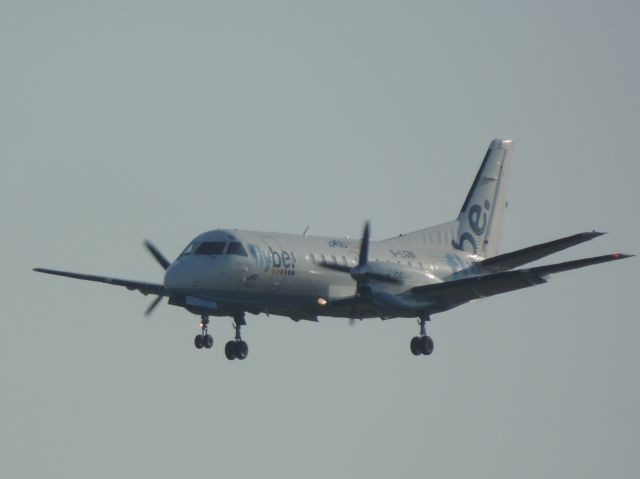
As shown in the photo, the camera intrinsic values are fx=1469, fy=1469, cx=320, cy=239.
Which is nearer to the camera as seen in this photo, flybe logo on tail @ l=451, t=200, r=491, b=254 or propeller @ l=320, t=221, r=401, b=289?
propeller @ l=320, t=221, r=401, b=289

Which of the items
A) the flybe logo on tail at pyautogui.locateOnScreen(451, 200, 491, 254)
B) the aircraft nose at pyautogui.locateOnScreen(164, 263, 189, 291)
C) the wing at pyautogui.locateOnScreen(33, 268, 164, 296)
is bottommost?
the aircraft nose at pyautogui.locateOnScreen(164, 263, 189, 291)

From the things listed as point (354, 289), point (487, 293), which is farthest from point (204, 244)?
point (487, 293)

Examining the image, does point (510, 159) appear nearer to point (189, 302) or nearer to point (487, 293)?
point (487, 293)

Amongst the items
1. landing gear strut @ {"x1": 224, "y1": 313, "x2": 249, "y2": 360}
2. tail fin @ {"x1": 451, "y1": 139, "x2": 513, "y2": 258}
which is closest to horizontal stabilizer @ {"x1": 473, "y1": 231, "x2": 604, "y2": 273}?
tail fin @ {"x1": 451, "y1": 139, "x2": 513, "y2": 258}

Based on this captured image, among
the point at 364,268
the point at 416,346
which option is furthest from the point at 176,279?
the point at 416,346

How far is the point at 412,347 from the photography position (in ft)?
148

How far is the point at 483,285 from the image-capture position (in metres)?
43.9

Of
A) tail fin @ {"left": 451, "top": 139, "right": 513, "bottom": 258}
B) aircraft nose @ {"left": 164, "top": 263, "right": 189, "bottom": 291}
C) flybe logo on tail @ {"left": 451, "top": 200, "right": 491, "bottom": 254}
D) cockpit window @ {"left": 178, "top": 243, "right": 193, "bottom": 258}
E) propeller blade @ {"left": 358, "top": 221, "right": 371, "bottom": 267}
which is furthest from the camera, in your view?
tail fin @ {"left": 451, "top": 139, "right": 513, "bottom": 258}

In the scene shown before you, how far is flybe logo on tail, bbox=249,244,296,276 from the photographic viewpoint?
4172 centimetres

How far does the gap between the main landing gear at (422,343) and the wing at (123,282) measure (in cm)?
797

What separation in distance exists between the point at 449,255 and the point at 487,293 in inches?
180

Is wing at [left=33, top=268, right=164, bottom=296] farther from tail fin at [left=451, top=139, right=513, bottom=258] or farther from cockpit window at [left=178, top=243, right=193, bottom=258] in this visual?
tail fin at [left=451, top=139, right=513, bottom=258]

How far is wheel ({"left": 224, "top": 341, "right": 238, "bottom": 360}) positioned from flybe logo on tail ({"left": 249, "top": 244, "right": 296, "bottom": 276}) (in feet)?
9.69

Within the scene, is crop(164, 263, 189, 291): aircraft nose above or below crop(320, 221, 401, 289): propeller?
below
